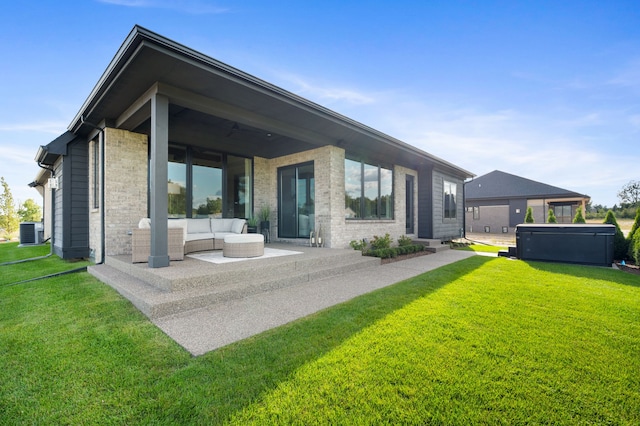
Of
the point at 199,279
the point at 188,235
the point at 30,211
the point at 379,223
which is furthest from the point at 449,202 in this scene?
the point at 30,211

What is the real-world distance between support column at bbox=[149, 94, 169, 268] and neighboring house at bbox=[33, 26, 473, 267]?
2 centimetres

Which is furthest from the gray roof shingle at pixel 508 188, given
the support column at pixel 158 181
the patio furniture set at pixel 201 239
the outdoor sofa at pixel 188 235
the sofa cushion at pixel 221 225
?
the support column at pixel 158 181

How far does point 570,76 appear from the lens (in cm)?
853

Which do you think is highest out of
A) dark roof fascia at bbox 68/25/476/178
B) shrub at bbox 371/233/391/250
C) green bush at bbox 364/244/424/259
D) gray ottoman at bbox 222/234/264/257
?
dark roof fascia at bbox 68/25/476/178

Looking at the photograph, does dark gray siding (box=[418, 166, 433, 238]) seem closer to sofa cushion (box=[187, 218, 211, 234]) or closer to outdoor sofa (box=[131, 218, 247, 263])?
outdoor sofa (box=[131, 218, 247, 263])

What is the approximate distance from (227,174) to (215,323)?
557 cm

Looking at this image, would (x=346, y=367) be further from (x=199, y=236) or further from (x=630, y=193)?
(x=630, y=193)

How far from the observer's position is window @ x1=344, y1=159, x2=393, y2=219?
789cm

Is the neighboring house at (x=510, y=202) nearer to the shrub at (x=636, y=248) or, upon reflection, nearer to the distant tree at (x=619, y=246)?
the distant tree at (x=619, y=246)

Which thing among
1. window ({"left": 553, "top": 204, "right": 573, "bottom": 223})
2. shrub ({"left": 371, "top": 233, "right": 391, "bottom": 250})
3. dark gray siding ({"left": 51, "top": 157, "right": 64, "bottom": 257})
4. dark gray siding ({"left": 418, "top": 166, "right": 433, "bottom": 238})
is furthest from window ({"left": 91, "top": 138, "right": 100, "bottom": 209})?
window ({"left": 553, "top": 204, "right": 573, "bottom": 223})

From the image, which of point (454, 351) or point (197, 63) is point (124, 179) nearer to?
point (197, 63)

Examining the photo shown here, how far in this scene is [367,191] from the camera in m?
8.46

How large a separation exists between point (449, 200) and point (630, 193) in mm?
53760

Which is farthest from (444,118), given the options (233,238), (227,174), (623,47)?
(233,238)
